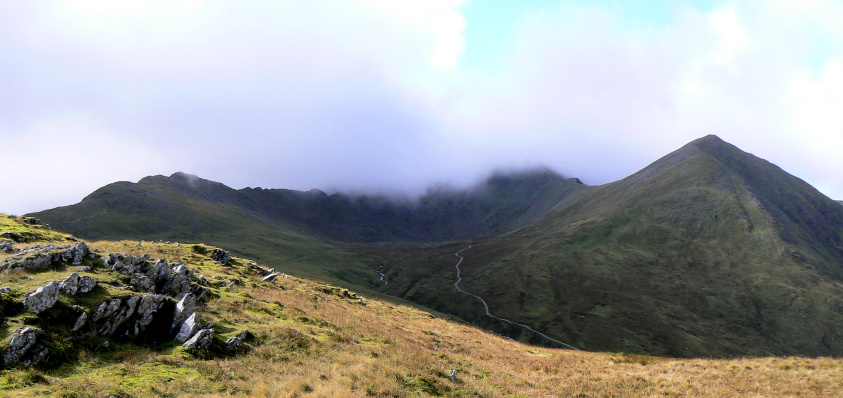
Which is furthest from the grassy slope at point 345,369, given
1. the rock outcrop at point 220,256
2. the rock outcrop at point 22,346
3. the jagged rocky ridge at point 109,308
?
the rock outcrop at point 220,256

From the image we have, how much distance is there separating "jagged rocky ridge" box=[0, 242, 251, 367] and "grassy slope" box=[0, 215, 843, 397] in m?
0.84

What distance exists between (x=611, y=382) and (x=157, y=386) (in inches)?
949

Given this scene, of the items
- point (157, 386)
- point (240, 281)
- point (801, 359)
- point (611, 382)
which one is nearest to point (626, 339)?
point (801, 359)

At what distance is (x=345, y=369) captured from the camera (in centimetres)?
1797

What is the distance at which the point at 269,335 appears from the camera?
69.9 feet

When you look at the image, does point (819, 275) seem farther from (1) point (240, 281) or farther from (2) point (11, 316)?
(2) point (11, 316)

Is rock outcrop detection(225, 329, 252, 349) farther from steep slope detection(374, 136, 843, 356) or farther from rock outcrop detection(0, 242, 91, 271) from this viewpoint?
steep slope detection(374, 136, 843, 356)

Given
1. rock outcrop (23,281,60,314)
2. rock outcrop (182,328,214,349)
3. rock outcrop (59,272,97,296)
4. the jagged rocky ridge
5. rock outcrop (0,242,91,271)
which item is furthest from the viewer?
rock outcrop (0,242,91,271)

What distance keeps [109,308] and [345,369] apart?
37.5 feet

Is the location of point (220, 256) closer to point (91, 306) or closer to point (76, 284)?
point (76, 284)

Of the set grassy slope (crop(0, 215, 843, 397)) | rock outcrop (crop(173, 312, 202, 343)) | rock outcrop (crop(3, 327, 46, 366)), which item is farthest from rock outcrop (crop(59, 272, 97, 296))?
rock outcrop (crop(173, 312, 202, 343))

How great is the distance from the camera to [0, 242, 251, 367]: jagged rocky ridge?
1466 centimetres

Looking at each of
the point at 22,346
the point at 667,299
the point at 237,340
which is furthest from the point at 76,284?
the point at 667,299

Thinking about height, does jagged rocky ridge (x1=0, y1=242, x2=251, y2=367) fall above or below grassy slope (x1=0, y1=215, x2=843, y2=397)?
above
